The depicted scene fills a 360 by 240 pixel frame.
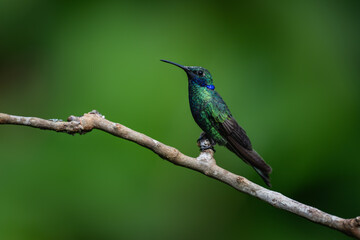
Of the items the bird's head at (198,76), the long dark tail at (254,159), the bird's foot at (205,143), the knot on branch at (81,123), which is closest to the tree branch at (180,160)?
the knot on branch at (81,123)

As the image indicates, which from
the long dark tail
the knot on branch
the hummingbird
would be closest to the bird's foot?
the hummingbird

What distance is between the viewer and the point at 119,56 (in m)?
3.67

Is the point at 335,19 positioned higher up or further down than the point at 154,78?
higher up

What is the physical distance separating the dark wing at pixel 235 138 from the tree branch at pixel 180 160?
0.37 meters

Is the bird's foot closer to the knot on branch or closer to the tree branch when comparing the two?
the tree branch

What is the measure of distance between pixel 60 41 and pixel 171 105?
1.18 metres

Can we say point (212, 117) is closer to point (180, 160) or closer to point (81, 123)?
point (180, 160)

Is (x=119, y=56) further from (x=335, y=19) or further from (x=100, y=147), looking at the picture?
(x=335, y=19)

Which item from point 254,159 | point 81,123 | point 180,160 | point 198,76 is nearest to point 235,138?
point 254,159

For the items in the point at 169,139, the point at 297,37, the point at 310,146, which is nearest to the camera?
the point at 169,139

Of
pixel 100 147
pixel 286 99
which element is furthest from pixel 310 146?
pixel 100 147

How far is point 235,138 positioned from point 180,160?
596 millimetres

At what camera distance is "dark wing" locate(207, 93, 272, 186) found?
2.38 meters

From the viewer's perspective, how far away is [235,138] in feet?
7.97
